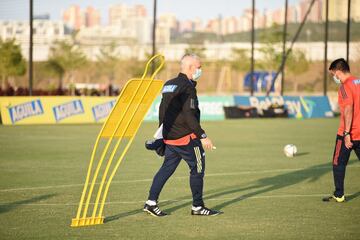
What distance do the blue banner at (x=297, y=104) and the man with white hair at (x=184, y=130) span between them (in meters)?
27.0

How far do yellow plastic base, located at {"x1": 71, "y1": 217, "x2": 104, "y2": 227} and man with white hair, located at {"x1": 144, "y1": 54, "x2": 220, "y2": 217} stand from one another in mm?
873

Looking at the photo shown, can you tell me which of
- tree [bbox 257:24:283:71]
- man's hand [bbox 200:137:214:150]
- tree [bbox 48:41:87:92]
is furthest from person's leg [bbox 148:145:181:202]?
tree [bbox 48:41:87:92]

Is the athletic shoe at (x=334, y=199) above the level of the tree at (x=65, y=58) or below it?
below

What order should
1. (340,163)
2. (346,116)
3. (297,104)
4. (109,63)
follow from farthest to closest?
(109,63) < (297,104) < (340,163) < (346,116)

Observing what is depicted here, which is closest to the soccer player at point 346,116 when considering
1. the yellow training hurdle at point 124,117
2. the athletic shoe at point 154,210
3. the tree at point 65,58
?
the athletic shoe at point 154,210

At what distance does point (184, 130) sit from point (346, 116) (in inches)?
104

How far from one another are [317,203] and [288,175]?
12.4 ft

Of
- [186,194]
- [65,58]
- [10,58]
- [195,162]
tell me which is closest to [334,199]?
[186,194]

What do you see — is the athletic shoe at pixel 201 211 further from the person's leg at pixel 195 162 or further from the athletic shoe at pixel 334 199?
the athletic shoe at pixel 334 199

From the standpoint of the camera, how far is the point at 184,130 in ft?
34.6

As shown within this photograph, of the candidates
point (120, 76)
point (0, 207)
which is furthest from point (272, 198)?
point (120, 76)

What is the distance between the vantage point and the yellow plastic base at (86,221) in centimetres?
980

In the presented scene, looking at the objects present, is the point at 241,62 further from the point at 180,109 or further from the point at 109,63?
the point at 180,109

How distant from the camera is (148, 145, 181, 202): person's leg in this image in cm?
1062
